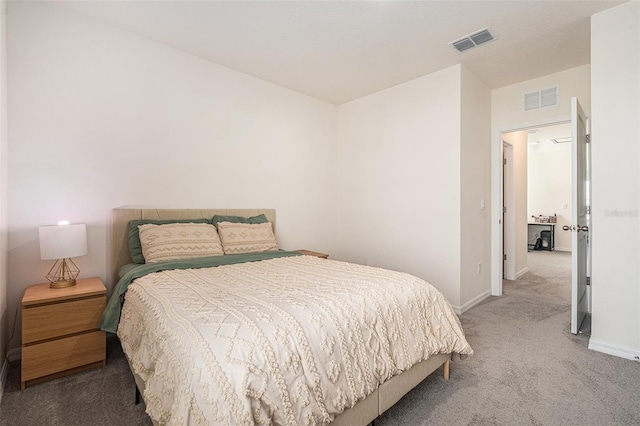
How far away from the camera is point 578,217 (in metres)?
2.72

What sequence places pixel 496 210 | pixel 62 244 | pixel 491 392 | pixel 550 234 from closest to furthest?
pixel 491 392, pixel 62 244, pixel 496 210, pixel 550 234

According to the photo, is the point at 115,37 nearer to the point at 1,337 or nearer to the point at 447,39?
the point at 1,337

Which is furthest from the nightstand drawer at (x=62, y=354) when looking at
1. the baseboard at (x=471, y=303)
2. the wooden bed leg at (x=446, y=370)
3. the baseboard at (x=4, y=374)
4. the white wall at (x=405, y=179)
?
the baseboard at (x=471, y=303)

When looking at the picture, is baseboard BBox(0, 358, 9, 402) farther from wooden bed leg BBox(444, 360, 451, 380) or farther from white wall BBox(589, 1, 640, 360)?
white wall BBox(589, 1, 640, 360)

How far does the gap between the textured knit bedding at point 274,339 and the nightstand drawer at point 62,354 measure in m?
0.37

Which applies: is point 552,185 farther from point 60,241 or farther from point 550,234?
point 60,241

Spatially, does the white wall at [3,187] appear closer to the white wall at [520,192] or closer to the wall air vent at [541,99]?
the wall air vent at [541,99]

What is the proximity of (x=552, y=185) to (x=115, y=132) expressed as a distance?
975 cm

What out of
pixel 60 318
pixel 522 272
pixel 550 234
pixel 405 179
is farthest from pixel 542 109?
pixel 550 234

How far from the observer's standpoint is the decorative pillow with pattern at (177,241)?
2.48 meters

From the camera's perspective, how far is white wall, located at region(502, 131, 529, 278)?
192 inches

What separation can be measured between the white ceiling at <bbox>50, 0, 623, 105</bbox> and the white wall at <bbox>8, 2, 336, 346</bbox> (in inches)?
8.8

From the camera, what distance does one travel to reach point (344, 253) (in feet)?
14.9

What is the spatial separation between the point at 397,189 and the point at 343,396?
295 cm
